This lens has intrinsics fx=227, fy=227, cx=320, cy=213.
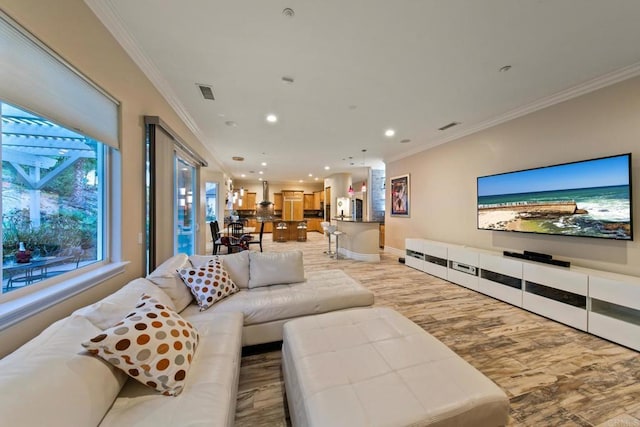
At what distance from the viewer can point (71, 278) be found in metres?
1.64

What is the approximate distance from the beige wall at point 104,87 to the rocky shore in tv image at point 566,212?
496 cm

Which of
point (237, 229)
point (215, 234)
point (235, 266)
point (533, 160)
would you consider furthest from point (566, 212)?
point (237, 229)

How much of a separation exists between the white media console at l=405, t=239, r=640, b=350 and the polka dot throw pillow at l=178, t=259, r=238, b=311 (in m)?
3.76

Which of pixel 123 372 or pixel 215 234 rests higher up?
pixel 215 234

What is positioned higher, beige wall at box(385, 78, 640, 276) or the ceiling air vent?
the ceiling air vent

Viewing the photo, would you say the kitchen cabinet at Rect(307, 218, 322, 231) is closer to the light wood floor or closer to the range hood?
the range hood

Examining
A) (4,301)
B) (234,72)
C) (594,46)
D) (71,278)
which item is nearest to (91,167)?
(71,278)

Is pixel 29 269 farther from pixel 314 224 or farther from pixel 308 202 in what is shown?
pixel 308 202

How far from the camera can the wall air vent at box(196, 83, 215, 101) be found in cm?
293

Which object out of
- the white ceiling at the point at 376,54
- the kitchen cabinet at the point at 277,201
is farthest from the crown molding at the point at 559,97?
the kitchen cabinet at the point at 277,201

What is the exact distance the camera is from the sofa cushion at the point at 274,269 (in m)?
2.63

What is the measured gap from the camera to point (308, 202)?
1283 cm

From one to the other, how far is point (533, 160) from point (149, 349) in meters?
4.81

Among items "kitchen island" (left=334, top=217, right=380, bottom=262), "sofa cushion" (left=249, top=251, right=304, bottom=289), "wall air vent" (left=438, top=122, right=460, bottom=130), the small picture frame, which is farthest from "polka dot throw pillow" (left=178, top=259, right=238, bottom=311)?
the small picture frame
